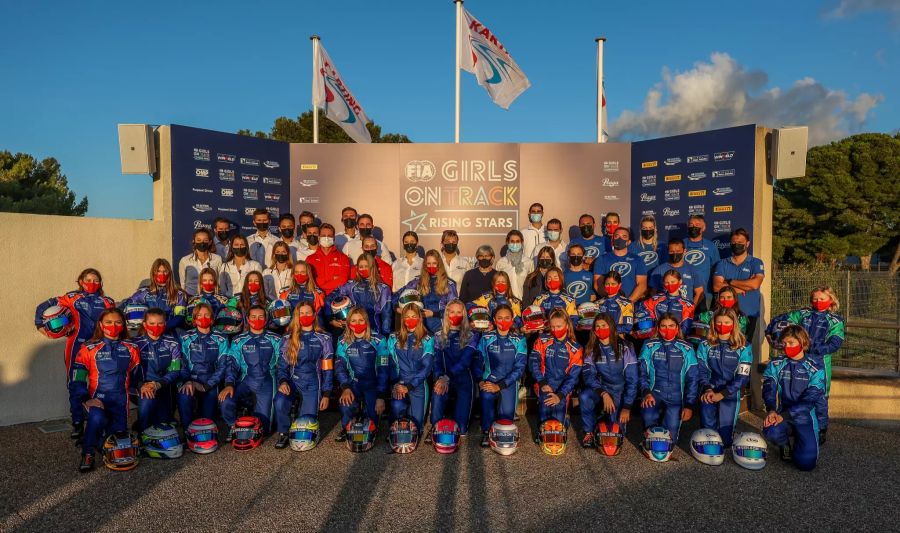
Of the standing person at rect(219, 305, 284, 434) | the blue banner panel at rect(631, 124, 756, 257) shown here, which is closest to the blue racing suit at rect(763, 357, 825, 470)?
the blue banner panel at rect(631, 124, 756, 257)

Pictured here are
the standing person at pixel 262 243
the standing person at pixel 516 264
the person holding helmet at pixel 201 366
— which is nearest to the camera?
the person holding helmet at pixel 201 366

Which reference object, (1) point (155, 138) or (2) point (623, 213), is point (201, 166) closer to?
(1) point (155, 138)

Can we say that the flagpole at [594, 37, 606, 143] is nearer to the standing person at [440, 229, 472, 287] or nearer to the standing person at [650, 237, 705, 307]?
the standing person at [650, 237, 705, 307]

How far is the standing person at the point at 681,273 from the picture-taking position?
8344 millimetres

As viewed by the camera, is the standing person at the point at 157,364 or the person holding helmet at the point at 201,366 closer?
the standing person at the point at 157,364

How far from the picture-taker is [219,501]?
5.21 metres

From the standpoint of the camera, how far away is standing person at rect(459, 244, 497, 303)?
8.23m

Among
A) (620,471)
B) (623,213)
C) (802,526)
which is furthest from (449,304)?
(623,213)

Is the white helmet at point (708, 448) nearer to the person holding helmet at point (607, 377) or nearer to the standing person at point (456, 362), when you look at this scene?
the person holding helmet at point (607, 377)

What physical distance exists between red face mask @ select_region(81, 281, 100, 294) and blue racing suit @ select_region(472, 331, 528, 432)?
17.1ft

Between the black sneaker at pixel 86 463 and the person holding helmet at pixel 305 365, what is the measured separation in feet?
6.51

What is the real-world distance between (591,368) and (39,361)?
8.03m

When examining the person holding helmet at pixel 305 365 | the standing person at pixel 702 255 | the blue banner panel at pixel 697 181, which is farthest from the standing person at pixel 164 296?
the blue banner panel at pixel 697 181

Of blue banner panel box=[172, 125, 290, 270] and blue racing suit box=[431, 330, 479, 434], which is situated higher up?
blue banner panel box=[172, 125, 290, 270]
